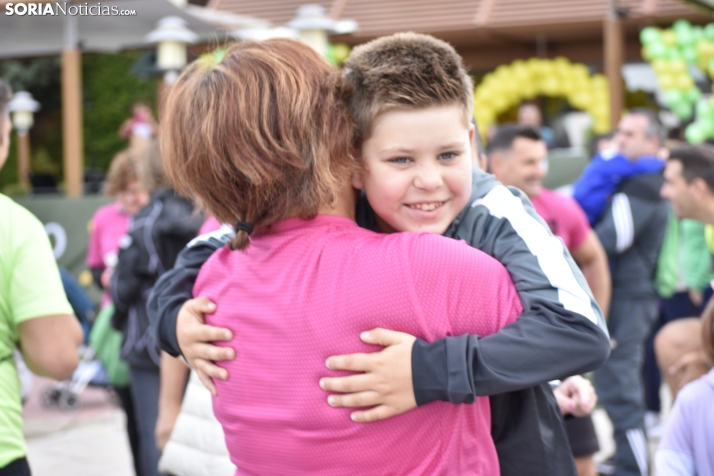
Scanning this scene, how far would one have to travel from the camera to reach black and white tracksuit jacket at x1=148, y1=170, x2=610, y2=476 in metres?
1.45

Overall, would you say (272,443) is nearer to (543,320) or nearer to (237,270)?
(237,270)

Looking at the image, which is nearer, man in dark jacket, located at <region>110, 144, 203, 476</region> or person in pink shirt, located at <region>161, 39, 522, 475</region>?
person in pink shirt, located at <region>161, 39, 522, 475</region>

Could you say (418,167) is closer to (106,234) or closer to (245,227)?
(245,227)

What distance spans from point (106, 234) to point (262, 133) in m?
4.94

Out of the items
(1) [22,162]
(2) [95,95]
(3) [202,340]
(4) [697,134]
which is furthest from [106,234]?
(2) [95,95]

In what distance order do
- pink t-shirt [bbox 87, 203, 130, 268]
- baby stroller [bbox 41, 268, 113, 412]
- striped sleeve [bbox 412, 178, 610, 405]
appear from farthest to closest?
1. baby stroller [bbox 41, 268, 113, 412]
2. pink t-shirt [bbox 87, 203, 130, 268]
3. striped sleeve [bbox 412, 178, 610, 405]

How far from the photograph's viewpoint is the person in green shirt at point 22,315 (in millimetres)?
2342

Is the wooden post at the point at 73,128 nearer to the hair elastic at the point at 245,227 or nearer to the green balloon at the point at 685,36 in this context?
the green balloon at the point at 685,36

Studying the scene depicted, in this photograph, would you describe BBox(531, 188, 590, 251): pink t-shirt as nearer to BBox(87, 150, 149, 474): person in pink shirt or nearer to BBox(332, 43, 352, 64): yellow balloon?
BBox(87, 150, 149, 474): person in pink shirt

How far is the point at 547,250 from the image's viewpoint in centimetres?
155

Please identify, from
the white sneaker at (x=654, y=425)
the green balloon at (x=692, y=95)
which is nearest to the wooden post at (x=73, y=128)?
the white sneaker at (x=654, y=425)

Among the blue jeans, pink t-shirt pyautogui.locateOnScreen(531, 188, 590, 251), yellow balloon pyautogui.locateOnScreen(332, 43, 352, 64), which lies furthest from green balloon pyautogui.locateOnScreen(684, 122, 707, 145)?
yellow balloon pyautogui.locateOnScreen(332, 43, 352, 64)

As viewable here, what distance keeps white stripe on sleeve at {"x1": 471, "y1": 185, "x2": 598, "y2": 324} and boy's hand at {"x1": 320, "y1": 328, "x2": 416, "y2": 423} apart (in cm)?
28

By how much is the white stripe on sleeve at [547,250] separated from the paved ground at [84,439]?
4106 mm
